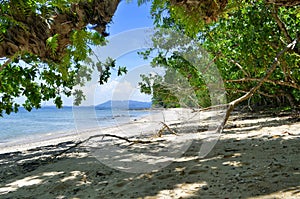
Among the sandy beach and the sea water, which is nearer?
the sandy beach

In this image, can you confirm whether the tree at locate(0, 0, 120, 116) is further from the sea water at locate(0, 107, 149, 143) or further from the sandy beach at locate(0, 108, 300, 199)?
the sea water at locate(0, 107, 149, 143)

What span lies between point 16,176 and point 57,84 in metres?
2.74

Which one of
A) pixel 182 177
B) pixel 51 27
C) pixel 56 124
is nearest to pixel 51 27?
pixel 51 27

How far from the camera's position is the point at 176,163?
12.7 ft

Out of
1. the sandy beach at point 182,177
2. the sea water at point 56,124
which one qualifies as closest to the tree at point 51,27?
the sandy beach at point 182,177

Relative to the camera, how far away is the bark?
3014 mm

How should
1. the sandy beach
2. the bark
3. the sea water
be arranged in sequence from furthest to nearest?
the sea water < the bark < the sandy beach

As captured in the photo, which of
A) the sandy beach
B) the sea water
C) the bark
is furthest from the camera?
the sea water

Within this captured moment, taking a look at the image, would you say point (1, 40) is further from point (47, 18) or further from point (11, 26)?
point (47, 18)

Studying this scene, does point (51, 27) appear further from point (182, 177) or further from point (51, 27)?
point (182, 177)

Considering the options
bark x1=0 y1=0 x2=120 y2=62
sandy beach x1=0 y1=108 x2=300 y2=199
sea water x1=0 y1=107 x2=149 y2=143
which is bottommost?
sea water x1=0 y1=107 x2=149 y2=143

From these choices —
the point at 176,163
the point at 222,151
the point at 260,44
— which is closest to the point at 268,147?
the point at 222,151

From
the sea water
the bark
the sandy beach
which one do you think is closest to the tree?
the bark

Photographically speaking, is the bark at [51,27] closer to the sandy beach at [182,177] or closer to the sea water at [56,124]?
the sandy beach at [182,177]
